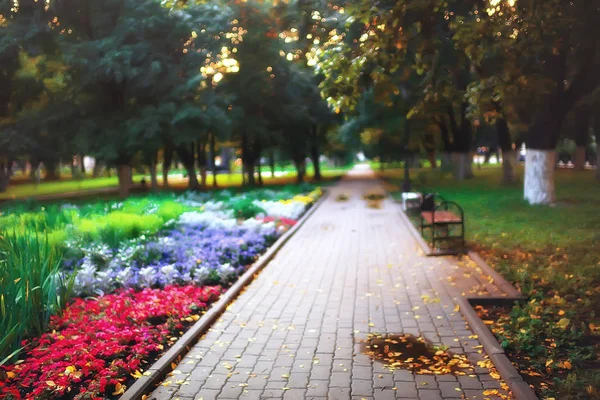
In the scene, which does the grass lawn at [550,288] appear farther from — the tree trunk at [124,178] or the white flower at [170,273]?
the tree trunk at [124,178]

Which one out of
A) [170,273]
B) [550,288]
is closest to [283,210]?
[170,273]

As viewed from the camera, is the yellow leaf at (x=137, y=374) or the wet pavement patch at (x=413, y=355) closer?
the yellow leaf at (x=137, y=374)

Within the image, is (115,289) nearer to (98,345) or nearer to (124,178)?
→ (98,345)

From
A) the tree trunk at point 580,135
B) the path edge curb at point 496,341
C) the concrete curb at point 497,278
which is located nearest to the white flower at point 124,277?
the path edge curb at point 496,341

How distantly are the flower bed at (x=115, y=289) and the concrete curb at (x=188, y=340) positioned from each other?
15cm

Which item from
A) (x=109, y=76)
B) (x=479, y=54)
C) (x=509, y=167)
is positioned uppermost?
(x=109, y=76)

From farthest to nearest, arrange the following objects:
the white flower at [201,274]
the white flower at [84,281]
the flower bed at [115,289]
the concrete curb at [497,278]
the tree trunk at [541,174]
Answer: the tree trunk at [541,174] → the white flower at [201,274] → the white flower at [84,281] → the concrete curb at [497,278] → the flower bed at [115,289]

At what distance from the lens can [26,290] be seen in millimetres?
5246

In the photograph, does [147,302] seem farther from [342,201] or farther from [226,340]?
[342,201]

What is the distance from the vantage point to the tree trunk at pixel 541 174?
1611 centimetres

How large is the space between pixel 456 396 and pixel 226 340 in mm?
2477

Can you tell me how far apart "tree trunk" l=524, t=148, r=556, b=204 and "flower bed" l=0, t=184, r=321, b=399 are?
27.2 feet

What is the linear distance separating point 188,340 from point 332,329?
5.11 feet

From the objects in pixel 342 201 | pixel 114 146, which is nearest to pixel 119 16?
pixel 114 146
